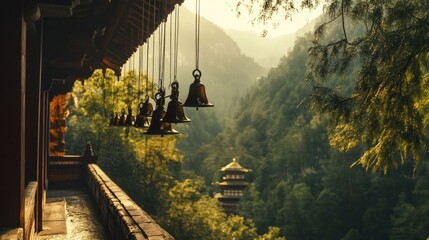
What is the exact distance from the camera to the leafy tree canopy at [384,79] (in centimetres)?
656

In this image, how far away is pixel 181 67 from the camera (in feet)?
629

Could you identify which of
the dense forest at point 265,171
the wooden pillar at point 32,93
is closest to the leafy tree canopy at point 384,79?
the dense forest at point 265,171

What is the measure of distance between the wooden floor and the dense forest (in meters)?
4.26

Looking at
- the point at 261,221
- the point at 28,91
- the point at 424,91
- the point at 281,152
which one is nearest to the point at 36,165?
the point at 28,91

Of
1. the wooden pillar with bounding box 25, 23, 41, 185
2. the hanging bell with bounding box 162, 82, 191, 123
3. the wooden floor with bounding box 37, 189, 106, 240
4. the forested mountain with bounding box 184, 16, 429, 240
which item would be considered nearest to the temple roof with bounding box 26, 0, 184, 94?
the wooden pillar with bounding box 25, 23, 41, 185

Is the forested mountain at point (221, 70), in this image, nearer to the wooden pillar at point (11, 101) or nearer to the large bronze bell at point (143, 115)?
the large bronze bell at point (143, 115)

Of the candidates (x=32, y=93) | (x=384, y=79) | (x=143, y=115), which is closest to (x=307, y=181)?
(x=384, y=79)

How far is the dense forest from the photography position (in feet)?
87.7

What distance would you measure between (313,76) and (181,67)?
18550 cm

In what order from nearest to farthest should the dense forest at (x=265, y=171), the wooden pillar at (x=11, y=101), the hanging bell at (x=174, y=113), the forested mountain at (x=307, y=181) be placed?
1. the wooden pillar at (x=11, y=101)
2. the hanging bell at (x=174, y=113)
3. the dense forest at (x=265, y=171)
4. the forested mountain at (x=307, y=181)

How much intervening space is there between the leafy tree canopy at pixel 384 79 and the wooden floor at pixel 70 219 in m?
4.41

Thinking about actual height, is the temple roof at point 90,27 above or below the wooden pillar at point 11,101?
above

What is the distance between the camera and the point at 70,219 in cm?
916

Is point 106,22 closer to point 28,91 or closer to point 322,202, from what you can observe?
point 28,91
